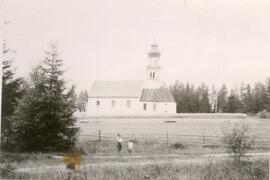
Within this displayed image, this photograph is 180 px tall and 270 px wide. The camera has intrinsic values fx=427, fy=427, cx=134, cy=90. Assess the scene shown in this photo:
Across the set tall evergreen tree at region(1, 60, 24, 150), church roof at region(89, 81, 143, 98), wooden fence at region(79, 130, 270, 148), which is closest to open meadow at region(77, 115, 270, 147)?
wooden fence at region(79, 130, 270, 148)

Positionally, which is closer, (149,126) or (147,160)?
(147,160)

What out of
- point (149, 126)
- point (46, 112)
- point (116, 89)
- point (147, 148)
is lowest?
point (147, 148)

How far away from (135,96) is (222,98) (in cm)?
93

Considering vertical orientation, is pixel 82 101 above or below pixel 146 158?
A: above

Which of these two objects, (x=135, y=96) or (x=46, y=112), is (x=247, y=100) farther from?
(x=46, y=112)

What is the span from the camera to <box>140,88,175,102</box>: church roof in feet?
14.3

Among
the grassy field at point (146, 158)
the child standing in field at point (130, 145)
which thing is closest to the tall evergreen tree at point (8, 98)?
the grassy field at point (146, 158)

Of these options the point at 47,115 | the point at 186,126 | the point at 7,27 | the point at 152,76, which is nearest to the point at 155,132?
the point at 186,126

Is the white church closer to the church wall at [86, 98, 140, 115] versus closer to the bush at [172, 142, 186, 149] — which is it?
the church wall at [86, 98, 140, 115]

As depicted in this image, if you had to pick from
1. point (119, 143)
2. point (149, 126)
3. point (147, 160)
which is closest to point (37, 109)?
point (119, 143)

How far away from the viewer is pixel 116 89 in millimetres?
4453

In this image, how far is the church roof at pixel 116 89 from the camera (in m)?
4.26

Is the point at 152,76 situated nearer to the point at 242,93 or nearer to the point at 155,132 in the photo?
the point at 155,132

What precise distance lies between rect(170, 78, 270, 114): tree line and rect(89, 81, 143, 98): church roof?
0.38 m
